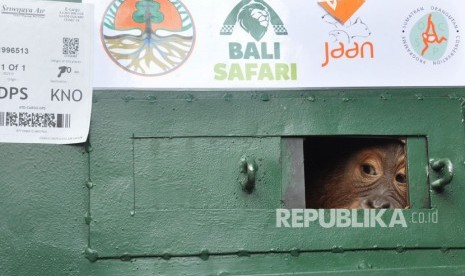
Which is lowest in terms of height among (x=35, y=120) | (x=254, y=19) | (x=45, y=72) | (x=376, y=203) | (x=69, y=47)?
(x=376, y=203)

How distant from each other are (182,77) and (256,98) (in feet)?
1.07

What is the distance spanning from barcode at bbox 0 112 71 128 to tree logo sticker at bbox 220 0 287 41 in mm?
762

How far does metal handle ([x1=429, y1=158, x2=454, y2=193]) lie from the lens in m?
3.09

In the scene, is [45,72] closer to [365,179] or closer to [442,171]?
[365,179]

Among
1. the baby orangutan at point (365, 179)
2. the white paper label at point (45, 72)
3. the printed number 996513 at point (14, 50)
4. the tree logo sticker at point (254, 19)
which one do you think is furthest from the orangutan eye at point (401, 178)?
the printed number 996513 at point (14, 50)

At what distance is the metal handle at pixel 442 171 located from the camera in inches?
122

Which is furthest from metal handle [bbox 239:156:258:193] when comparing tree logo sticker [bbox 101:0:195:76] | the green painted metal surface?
tree logo sticker [bbox 101:0:195:76]

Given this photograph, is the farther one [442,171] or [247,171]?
[442,171]

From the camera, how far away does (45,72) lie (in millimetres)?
3053

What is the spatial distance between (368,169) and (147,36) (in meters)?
1.20

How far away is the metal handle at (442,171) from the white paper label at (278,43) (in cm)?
36

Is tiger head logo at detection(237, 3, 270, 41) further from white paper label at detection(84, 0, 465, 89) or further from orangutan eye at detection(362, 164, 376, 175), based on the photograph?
orangutan eye at detection(362, 164, 376, 175)

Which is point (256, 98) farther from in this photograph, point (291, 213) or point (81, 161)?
point (81, 161)

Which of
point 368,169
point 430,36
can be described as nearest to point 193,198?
point 368,169
